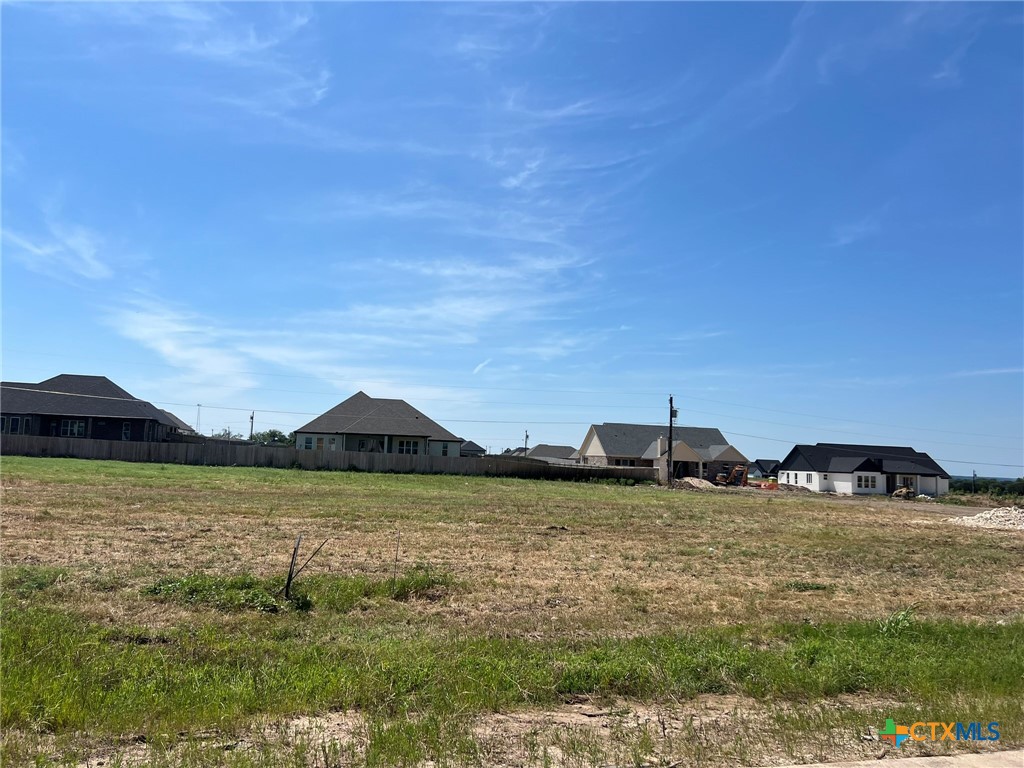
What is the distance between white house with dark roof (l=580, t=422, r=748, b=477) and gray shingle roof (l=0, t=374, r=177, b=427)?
51219 mm

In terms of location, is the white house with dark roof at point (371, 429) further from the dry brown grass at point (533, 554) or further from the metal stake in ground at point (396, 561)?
the metal stake in ground at point (396, 561)

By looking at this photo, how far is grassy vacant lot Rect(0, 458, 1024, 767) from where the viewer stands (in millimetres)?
5164

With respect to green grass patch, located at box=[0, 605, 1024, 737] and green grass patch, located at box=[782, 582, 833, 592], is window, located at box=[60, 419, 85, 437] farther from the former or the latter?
green grass patch, located at box=[782, 582, 833, 592]

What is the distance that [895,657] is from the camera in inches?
305

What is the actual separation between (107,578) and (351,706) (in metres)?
6.74

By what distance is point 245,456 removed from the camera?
53.1 meters

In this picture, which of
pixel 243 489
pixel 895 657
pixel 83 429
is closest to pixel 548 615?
pixel 895 657

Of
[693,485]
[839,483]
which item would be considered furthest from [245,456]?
[839,483]

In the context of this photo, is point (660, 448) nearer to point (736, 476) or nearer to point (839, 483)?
point (736, 476)

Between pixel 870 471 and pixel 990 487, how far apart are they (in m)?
15.8

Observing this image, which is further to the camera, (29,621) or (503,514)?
(503,514)

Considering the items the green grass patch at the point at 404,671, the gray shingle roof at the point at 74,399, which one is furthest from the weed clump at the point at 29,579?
the gray shingle roof at the point at 74,399

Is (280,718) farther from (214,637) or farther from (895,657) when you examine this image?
(895,657)

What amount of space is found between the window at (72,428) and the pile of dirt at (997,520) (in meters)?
64.2
